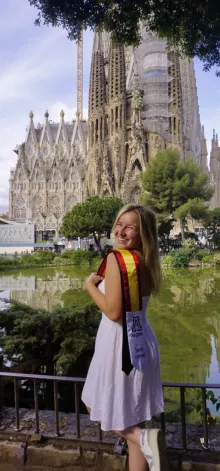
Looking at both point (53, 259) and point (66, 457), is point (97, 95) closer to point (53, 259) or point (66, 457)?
point (53, 259)

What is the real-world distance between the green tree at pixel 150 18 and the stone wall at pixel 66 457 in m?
3.25

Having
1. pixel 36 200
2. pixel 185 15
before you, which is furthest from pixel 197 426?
pixel 36 200

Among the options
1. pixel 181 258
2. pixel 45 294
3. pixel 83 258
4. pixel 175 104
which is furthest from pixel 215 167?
pixel 45 294

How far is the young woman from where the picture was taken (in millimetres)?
1497

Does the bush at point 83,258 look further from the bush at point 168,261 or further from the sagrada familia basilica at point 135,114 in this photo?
the sagrada familia basilica at point 135,114

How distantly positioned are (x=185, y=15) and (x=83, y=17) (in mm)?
944

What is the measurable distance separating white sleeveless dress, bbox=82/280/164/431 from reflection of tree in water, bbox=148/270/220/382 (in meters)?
2.99

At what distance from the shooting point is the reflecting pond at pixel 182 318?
15.4 feet

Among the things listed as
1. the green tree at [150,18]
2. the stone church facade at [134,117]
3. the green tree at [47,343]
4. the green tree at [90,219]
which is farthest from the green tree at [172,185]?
the green tree at [47,343]

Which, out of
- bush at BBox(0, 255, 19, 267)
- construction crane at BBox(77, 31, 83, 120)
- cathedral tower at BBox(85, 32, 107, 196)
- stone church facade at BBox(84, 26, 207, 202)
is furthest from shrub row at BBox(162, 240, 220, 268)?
construction crane at BBox(77, 31, 83, 120)

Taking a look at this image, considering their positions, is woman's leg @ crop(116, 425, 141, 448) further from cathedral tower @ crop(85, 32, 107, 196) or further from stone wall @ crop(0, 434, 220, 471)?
cathedral tower @ crop(85, 32, 107, 196)

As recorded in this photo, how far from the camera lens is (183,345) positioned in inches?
222

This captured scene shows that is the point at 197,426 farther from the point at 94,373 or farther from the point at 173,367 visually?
the point at 173,367

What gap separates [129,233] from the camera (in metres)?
1.63
